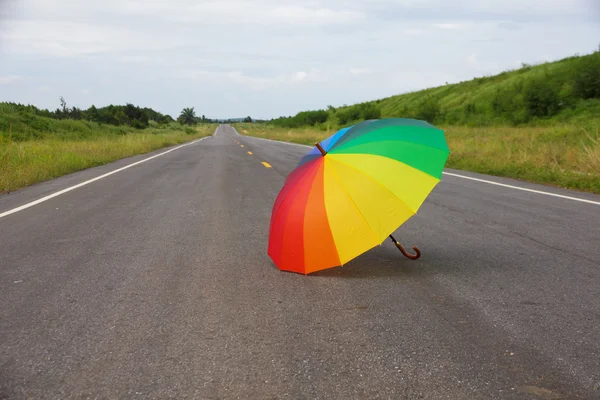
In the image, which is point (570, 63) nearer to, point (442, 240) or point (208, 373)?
point (442, 240)

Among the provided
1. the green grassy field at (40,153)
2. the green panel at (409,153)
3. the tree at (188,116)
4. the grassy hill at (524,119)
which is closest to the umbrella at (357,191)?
the green panel at (409,153)

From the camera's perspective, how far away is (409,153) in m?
4.51

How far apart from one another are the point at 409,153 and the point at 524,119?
1381 inches

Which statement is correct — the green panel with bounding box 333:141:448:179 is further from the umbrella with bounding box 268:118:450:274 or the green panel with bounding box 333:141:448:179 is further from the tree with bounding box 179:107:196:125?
the tree with bounding box 179:107:196:125

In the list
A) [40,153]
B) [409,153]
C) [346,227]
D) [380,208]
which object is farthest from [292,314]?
[40,153]

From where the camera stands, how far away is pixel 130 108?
7906 centimetres

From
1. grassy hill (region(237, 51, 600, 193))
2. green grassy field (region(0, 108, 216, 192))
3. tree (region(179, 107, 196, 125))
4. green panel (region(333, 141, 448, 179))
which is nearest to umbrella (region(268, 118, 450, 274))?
green panel (region(333, 141, 448, 179))

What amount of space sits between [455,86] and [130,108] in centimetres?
4461

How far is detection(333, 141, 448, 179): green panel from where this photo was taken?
4.46 metres

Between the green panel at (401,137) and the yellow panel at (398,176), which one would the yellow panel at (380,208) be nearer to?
the yellow panel at (398,176)

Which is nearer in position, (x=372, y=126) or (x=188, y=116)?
(x=372, y=126)

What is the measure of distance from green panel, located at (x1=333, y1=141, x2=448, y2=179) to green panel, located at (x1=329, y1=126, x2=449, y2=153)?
1.2 inches

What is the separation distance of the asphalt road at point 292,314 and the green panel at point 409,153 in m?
0.93

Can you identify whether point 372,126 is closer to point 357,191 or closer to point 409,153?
point 409,153
